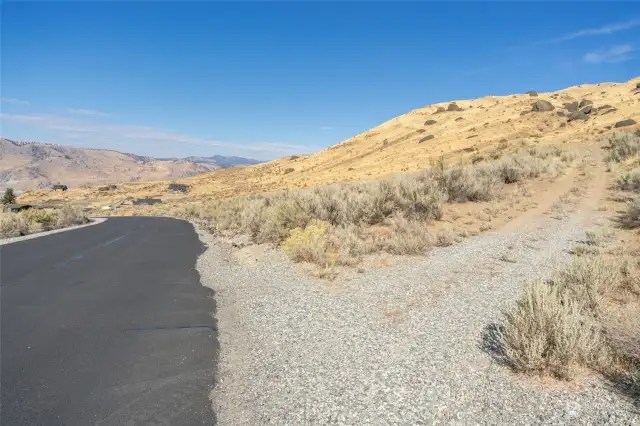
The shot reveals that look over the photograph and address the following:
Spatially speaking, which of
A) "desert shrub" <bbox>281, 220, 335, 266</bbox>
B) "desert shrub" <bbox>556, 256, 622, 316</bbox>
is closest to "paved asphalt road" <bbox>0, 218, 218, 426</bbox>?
"desert shrub" <bbox>281, 220, 335, 266</bbox>

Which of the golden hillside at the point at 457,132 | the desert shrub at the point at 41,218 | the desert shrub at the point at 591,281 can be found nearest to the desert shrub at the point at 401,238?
the desert shrub at the point at 591,281

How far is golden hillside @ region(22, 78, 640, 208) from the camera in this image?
41.0m

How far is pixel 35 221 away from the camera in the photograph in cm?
2222

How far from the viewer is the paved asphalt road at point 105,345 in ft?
13.3

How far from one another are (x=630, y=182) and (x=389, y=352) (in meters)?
17.3

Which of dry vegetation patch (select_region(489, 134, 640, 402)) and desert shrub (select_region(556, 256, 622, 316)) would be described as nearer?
dry vegetation patch (select_region(489, 134, 640, 402))

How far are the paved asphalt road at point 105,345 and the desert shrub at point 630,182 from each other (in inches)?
717

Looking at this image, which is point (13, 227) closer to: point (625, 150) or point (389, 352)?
point (389, 352)

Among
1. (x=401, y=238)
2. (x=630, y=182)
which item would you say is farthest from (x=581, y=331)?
(x=630, y=182)

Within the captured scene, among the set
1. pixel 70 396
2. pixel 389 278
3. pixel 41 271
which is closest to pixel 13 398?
pixel 70 396

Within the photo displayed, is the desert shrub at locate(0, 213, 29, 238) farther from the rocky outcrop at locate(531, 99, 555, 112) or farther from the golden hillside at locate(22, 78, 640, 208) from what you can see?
the rocky outcrop at locate(531, 99, 555, 112)

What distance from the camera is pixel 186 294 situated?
8.30m

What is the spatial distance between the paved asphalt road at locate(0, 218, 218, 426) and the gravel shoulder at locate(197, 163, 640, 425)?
42cm

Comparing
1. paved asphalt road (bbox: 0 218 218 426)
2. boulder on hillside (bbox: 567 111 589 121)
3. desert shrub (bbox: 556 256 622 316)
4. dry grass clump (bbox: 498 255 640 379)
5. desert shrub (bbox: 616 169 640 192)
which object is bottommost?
paved asphalt road (bbox: 0 218 218 426)
